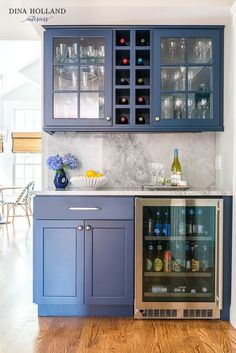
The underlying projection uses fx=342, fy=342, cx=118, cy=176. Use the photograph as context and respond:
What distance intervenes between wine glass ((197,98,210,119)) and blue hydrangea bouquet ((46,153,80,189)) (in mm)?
1125

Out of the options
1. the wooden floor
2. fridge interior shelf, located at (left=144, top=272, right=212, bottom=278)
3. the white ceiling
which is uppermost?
the white ceiling

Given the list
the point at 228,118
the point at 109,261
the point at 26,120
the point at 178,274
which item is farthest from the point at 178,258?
the point at 26,120

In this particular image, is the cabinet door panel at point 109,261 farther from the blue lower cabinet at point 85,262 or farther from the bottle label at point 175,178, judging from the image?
the bottle label at point 175,178

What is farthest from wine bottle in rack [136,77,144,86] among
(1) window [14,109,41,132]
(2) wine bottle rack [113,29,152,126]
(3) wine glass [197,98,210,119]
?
(1) window [14,109,41,132]

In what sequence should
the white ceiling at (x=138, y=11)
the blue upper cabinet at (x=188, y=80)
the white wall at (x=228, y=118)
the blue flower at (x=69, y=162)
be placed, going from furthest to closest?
the blue flower at (x=69, y=162) → the blue upper cabinet at (x=188, y=80) → the white wall at (x=228, y=118) → the white ceiling at (x=138, y=11)

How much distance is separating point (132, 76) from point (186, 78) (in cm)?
43

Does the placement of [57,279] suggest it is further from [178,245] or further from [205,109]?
[205,109]

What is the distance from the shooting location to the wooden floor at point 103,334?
6.78ft

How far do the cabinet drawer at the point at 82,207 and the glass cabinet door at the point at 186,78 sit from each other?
74 cm

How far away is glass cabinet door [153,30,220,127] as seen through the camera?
269cm

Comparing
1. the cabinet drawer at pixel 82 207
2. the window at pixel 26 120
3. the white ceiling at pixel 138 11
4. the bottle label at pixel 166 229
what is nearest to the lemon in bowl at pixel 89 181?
the cabinet drawer at pixel 82 207

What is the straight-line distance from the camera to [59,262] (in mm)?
2457

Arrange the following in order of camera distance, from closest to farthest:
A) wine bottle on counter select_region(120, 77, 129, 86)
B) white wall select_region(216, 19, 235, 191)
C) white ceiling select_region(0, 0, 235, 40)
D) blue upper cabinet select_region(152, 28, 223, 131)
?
white ceiling select_region(0, 0, 235, 40) → white wall select_region(216, 19, 235, 191) → blue upper cabinet select_region(152, 28, 223, 131) → wine bottle on counter select_region(120, 77, 129, 86)

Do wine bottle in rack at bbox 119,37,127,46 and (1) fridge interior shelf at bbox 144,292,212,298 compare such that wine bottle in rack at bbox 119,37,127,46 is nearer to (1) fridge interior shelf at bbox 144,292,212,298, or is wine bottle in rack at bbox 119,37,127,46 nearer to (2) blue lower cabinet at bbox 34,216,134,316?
(2) blue lower cabinet at bbox 34,216,134,316
